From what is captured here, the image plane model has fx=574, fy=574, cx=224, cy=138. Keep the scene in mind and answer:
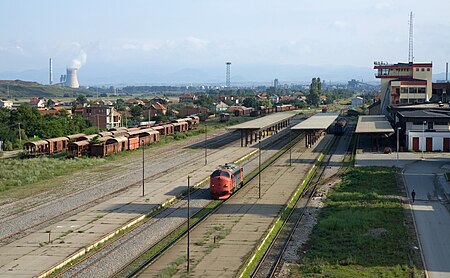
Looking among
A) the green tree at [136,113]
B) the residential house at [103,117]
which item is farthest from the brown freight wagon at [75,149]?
the green tree at [136,113]

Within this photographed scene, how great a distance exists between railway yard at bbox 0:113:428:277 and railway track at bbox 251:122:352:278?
40 millimetres

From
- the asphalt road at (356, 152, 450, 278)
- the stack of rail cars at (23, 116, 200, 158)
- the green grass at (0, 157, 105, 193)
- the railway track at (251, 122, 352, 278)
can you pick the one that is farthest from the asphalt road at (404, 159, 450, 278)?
the green grass at (0, 157, 105, 193)

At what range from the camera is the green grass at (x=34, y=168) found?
134 ft

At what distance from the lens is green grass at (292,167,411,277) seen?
752 inches

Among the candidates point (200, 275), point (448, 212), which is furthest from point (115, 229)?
point (448, 212)

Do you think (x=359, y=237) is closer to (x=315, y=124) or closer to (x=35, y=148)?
(x=35, y=148)

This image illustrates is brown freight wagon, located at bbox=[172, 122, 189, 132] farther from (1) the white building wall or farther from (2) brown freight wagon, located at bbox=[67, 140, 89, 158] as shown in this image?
(1) the white building wall

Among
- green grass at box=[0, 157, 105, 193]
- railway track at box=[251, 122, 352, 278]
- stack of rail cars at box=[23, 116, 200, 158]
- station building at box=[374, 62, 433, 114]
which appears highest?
station building at box=[374, 62, 433, 114]

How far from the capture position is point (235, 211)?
1129 inches

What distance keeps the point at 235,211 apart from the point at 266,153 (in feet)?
94.5

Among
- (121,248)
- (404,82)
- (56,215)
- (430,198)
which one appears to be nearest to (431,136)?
(430,198)

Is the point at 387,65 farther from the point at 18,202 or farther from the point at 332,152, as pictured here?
the point at 18,202

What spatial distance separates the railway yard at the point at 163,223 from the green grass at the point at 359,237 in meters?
0.79

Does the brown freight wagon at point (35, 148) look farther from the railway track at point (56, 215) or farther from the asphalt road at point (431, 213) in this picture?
the asphalt road at point (431, 213)
